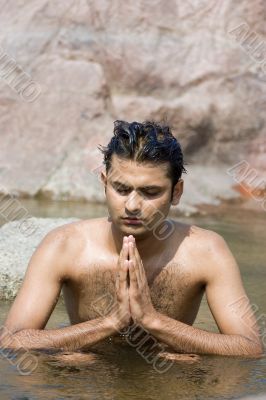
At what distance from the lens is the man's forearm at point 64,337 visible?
4.27 metres

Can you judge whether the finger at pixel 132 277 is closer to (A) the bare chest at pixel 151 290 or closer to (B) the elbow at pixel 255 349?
(A) the bare chest at pixel 151 290

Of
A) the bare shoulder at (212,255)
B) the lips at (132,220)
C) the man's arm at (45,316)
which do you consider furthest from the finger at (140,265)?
the bare shoulder at (212,255)

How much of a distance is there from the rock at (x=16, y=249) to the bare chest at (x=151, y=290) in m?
1.30

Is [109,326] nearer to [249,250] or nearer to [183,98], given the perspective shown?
[249,250]

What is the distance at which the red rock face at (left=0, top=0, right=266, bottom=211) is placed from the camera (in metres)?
11.0

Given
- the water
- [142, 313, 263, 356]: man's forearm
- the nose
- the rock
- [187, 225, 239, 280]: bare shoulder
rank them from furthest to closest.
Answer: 1. the rock
2. [187, 225, 239, 280]: bare shoulder
3. [142, 313, 263, 356]: man's forearm
4. the nose
5. the water

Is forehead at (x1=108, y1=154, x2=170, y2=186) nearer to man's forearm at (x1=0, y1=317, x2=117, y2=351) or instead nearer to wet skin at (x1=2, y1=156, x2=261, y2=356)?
wet skin at (x1=2, y1=156, x2=261, y2=356)

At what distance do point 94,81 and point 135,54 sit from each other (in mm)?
660

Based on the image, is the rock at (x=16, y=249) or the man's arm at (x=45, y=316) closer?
the man's arm at (x=45, y=316)

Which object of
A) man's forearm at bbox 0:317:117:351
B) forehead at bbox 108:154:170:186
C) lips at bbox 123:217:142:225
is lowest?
man's forearm at bbox 0:317:117:351

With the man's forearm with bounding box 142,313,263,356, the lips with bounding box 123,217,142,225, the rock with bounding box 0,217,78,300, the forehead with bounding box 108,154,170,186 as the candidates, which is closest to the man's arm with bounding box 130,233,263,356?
the man's forearm with bounding box 142,313,263,356

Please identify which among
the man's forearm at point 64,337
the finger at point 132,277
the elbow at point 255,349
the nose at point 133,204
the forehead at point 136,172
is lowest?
the elbow at point 255,349

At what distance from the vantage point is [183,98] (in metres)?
11.3

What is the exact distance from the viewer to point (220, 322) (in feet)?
14.8
